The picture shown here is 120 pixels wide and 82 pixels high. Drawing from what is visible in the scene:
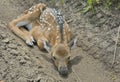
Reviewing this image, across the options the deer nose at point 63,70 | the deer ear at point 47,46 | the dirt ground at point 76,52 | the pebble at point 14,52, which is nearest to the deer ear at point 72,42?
the dirt ground at point 76,52

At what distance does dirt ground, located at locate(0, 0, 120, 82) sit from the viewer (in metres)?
8.45

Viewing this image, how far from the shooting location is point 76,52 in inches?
413

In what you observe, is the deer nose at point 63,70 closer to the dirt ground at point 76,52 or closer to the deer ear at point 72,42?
the dirt ground at point 76,52

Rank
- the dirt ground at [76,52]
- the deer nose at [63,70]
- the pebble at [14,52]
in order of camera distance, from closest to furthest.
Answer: the dirt ground at [76,52] < the pebble at [14,52] < the deer nose at [63,70]

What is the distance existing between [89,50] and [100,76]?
98cm

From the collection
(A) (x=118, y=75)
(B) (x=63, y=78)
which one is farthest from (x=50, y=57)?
(A) (x=118, y=75)

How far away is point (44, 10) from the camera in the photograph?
11539mm

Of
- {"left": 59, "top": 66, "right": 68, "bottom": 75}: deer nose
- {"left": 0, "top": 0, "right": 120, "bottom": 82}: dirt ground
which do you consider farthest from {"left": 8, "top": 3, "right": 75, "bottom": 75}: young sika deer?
{"left": 0, "top": 0, "right": 120, "bottom": 82}: dirt ground

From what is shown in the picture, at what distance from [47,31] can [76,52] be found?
3.15ft

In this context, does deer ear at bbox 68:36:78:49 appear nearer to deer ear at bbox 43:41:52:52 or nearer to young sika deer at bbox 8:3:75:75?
young sika deer at bbox 8:3:75:75

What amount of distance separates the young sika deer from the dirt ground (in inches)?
7.5

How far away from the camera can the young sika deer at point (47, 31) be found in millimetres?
9711

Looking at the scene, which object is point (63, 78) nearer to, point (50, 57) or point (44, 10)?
point (50, 57)

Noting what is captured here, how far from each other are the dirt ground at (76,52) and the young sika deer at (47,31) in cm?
19
